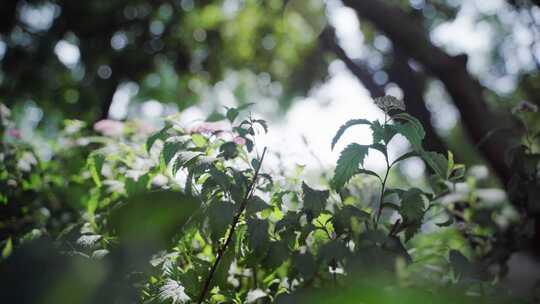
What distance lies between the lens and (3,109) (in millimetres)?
2432

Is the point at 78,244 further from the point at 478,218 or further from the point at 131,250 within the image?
the point at 478,218

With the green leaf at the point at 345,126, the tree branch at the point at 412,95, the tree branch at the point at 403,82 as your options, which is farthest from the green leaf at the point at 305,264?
the tree branch at the point at 403,82

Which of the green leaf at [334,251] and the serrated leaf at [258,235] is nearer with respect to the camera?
the green leaf at [334,251]

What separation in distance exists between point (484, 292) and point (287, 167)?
75 cm

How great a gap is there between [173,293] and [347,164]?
532 mm

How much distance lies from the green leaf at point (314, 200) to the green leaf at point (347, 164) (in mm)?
59

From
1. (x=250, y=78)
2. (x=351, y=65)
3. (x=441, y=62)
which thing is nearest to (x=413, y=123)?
(x=441, y=62)

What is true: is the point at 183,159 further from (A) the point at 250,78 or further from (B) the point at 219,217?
(A) the point at 250,78

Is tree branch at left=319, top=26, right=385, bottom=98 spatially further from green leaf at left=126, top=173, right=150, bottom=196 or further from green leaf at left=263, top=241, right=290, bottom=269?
green leaf at left=263, top=241, right=290, bottom=269

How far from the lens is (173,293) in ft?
3.59

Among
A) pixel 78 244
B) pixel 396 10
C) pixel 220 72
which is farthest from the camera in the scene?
pixel 220 72

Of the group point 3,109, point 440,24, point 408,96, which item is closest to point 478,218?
point 3,109

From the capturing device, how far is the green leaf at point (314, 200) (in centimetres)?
109

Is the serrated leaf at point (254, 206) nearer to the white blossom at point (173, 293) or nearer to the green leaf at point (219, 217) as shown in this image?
the green leaf at point (219, 217)
